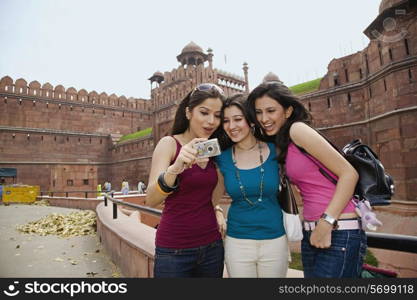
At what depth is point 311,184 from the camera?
1.32 meters

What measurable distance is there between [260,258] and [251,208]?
10.8 inches

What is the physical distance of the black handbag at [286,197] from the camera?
1.43 m

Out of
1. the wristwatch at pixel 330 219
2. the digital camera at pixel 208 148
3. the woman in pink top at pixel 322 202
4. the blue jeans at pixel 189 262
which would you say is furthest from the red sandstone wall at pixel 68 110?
the wristwatch at pixel 330 219

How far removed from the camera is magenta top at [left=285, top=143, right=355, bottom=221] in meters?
1.28

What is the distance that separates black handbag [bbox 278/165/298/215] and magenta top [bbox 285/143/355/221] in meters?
0.08

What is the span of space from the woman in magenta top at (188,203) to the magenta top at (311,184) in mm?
492

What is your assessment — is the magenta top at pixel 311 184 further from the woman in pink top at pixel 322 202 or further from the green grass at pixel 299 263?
the green grass at pixel 299 263

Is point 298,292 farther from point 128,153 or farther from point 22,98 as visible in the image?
point 22,98

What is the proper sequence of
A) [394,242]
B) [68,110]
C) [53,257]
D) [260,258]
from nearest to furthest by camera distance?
[394,242]
[260,258]
[53,257]
[68,110]

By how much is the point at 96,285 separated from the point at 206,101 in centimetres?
136

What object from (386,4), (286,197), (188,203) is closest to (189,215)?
(188,203)

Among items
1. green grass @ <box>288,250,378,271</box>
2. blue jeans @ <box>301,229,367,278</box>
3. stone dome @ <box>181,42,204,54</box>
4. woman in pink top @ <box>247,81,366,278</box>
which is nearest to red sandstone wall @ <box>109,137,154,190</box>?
stone dome @ <box>181,42,204,54</box>

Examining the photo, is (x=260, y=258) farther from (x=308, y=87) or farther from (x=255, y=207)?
(x=308, y=87)

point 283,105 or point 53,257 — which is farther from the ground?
point 283,105
